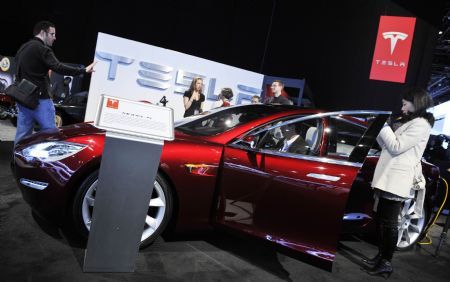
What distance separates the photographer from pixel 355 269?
321 cm

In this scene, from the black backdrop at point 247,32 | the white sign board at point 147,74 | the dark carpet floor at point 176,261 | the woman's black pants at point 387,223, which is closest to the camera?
the dark carpet floor at point 176,261

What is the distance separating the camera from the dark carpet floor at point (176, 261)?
2.35 meters

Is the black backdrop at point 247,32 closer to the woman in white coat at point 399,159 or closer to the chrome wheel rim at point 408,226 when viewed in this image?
the chrome wheel rim at point 408,226

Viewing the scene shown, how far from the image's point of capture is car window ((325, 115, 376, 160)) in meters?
3.18

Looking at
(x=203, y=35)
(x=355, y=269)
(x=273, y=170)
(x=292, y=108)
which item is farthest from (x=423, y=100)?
(x=203, y=35)

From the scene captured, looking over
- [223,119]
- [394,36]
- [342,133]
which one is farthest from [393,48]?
[223,119]

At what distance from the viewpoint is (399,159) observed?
114 inches

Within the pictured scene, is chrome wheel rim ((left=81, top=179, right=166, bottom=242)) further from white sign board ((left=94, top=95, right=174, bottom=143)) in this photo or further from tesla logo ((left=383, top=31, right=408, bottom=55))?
tesla logo ((left=383, top=31, right=408, bottom=55))

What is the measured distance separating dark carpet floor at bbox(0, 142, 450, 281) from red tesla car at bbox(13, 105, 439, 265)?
21cm

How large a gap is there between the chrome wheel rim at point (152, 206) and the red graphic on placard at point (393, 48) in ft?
22.7

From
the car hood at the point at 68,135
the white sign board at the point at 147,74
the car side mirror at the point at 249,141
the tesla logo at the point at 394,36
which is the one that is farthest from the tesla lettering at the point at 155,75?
the tesla logo at the point at 394,36

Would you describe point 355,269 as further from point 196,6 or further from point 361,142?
point 196,6

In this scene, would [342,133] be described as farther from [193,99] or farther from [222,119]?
[193,99]

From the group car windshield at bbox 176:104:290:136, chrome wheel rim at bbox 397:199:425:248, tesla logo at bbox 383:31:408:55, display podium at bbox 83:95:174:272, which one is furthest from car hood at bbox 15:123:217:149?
tesla logo at bbox 383:31:408:55
